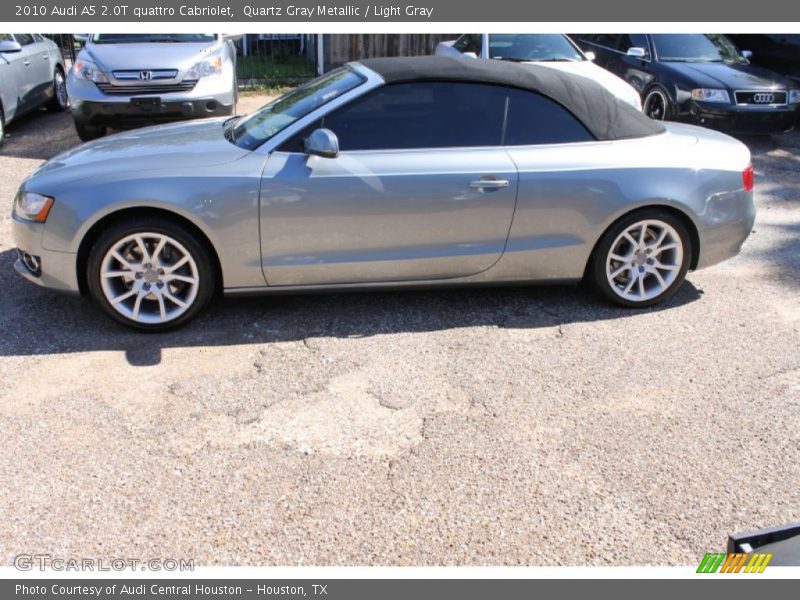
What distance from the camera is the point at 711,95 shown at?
388 inches

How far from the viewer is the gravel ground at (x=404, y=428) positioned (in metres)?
3.27

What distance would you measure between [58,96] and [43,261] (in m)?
7.78

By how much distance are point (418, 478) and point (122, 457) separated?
1356 mm

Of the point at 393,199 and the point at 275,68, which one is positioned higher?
the point at 393,199

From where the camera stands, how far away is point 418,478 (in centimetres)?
361

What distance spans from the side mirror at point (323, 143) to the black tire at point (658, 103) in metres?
6.61

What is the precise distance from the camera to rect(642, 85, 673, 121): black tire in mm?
10164

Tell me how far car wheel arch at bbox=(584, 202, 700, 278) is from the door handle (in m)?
0.74

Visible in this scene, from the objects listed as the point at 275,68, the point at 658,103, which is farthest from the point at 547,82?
the point at 275,68

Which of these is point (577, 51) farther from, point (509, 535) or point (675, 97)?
point (509, 535)

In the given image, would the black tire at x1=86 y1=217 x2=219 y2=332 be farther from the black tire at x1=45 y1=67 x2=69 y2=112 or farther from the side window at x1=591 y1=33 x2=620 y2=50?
the side window at x1=591 y1=33 x2=620 y2=50

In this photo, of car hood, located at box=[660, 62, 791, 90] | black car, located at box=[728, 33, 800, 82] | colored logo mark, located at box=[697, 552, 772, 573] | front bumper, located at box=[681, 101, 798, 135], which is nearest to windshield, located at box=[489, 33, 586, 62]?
car hood, located at box=[660, 62, 791, 90]

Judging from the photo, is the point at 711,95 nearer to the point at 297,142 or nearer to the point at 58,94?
the point at 297,142

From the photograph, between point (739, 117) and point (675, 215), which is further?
point (739, 117)
